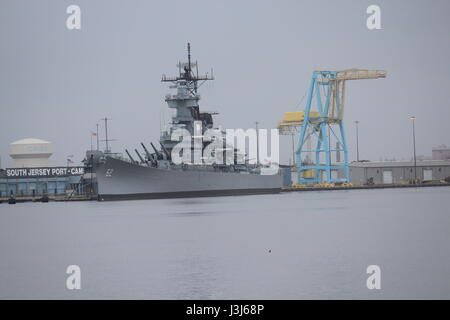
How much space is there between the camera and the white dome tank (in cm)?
12812

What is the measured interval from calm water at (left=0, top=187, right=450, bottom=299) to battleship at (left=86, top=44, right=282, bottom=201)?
28324mm

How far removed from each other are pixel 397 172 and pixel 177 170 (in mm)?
52033

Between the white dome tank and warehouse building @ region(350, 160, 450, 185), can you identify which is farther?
the white dome tank

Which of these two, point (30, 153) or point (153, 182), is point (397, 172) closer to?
point (153, 182)

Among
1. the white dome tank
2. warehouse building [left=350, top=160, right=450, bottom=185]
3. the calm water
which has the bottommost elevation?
the calm water

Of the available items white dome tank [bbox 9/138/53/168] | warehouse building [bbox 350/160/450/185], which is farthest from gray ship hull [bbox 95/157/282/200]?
white dome tank [bbox 9/138/53/168]

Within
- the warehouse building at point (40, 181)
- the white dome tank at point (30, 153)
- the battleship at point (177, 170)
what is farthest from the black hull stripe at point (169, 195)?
the white dome tank at point (30, 153)

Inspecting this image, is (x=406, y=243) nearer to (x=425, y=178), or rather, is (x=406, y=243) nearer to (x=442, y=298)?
(x=442, y=298)

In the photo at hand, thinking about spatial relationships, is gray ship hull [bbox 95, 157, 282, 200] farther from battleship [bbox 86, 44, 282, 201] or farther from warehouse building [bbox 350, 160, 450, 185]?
warehouse building [bbox 350, 160, 450, 185]

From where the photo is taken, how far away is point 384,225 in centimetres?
3619

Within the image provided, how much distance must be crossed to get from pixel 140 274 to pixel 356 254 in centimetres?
725

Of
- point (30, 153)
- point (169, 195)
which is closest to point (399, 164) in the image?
point (169, 195)

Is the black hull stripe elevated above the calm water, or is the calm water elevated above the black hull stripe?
the black hull stripe

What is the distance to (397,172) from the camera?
380ft
